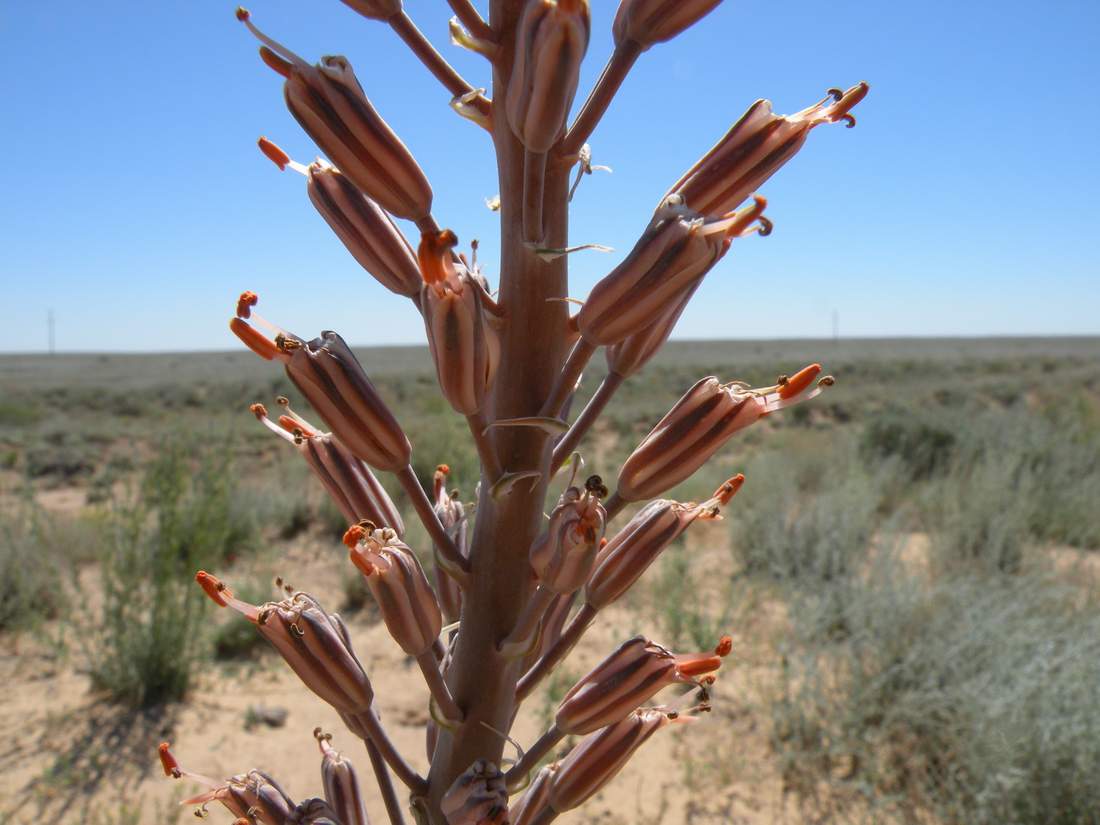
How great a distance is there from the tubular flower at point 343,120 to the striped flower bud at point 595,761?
3.93 ft

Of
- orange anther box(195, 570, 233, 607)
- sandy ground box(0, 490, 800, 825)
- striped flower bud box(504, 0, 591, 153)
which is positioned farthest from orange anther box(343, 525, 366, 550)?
sandy ground box(0, 490, 800, 825)

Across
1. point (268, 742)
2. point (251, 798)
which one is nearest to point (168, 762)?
point (251, 798)

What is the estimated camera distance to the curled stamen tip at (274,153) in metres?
1.42

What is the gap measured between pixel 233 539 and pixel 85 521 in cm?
187

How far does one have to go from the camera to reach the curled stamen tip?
1.42 metres

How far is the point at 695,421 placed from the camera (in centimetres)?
146

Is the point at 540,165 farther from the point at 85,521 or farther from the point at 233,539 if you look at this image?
the point at 85,521

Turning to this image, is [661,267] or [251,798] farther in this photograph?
[251,798]

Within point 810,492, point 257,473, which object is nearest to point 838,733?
point 810,492

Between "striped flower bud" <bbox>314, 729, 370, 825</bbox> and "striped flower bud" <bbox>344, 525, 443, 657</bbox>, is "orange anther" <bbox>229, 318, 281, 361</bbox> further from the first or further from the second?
"striped flower bud" <bbox>314, 729, 370, 825</bbox>

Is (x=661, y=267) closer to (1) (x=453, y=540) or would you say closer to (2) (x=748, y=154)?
(2) (x=748, y=154)

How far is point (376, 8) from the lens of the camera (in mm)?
1291

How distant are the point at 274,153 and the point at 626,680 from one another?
1259 mm

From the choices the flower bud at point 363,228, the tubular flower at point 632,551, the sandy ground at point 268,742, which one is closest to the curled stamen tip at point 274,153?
the flower bud at point 363,228
